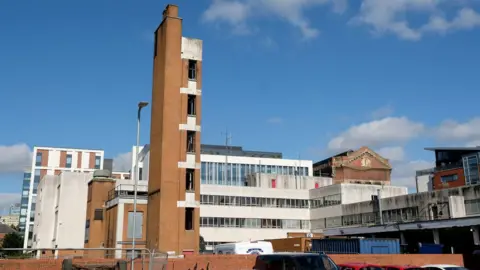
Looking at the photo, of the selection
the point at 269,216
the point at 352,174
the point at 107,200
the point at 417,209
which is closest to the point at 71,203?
the point at 107,200

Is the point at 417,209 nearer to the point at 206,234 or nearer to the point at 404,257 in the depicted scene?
the point at 404,257

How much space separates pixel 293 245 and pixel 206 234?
904 inches

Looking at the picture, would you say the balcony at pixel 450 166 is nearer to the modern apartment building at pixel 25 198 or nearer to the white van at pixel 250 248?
the white van at pixel 250 248

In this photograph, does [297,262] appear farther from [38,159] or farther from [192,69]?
[38,159]

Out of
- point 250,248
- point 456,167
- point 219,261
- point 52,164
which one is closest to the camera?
point 219,261

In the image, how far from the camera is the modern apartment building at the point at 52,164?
125 m

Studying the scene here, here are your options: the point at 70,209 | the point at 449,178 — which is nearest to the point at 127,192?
the point at 70,209

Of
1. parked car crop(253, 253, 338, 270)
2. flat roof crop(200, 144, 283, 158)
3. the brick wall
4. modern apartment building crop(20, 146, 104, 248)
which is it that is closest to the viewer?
parked car crop(253, 253, 338, 270)

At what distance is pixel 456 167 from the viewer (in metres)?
78.2

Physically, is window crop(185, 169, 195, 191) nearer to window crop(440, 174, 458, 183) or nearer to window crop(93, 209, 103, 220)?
window crop(93, 209, 103, 220)

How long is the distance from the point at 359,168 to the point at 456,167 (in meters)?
15.5

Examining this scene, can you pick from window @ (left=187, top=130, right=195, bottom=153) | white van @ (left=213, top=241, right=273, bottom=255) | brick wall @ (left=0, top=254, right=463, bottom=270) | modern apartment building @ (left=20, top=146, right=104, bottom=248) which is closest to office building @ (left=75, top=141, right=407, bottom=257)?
window @ (left=187, top=130, right=195, bottom=153)

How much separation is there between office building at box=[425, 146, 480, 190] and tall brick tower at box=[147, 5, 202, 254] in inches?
1919

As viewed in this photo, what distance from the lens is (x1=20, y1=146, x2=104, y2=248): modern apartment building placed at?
411 feet
